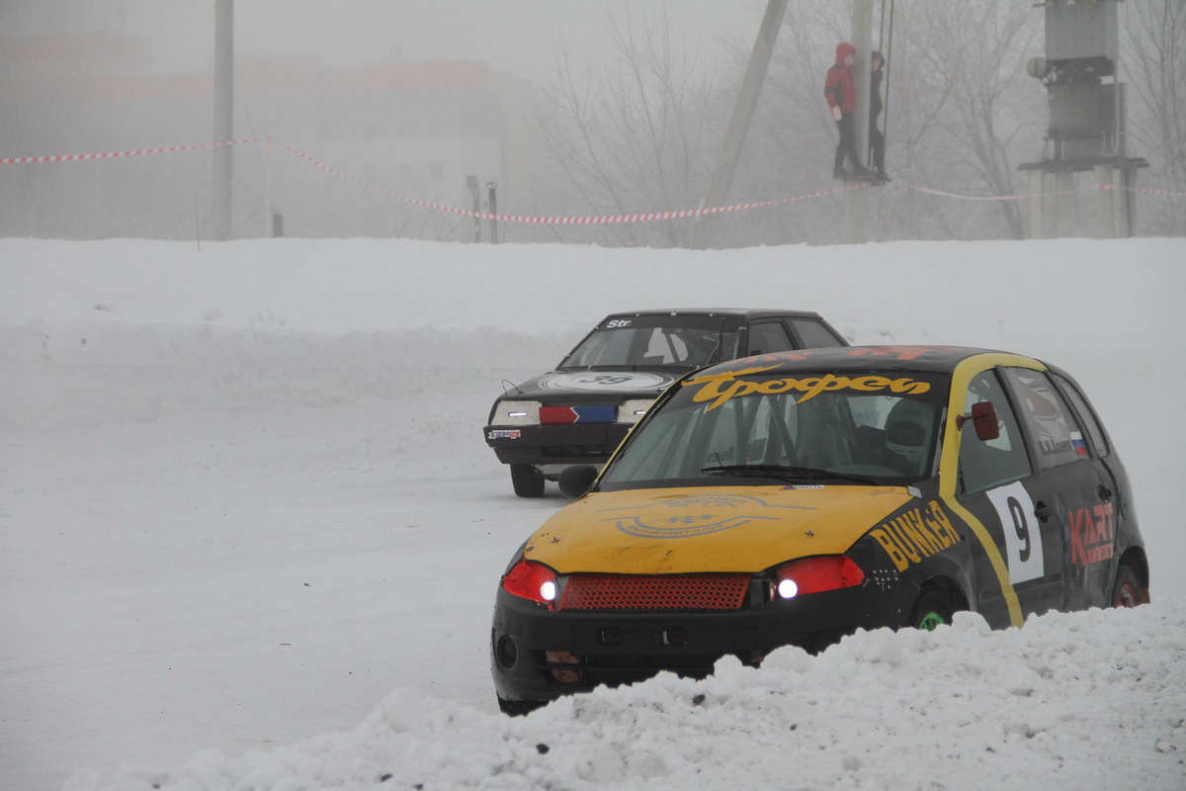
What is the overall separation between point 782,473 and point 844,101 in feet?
73.8

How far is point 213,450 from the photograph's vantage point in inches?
624

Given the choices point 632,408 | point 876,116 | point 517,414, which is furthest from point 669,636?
point 876,116

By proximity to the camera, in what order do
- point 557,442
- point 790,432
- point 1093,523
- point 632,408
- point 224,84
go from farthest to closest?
point 224,84, point 557,442, point 632,408, point 1093,523, point 790,432

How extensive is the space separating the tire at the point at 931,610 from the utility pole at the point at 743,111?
26.1 meters

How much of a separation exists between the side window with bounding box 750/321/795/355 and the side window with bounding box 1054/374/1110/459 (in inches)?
219

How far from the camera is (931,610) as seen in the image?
5129 mm

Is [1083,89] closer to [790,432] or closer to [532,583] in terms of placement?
[790,432]

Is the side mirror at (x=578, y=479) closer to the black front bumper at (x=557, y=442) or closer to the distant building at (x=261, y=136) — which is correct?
the distant building at (x=261, y=136)

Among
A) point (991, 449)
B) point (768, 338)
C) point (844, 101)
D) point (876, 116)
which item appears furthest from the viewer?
point (876, 116)

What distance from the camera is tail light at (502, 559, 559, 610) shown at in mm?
5172

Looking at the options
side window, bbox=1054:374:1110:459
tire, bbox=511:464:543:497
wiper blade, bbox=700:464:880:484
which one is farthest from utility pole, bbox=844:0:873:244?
wiper blade, bbox=700:464:880:484

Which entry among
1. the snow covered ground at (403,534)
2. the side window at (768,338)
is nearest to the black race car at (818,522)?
the snow covered ground at (403,534)

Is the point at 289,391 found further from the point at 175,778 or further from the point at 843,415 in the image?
the point at 175,778

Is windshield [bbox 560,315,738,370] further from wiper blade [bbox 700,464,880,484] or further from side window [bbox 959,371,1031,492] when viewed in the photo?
wiper blade [bbox 700,464,880,484]
